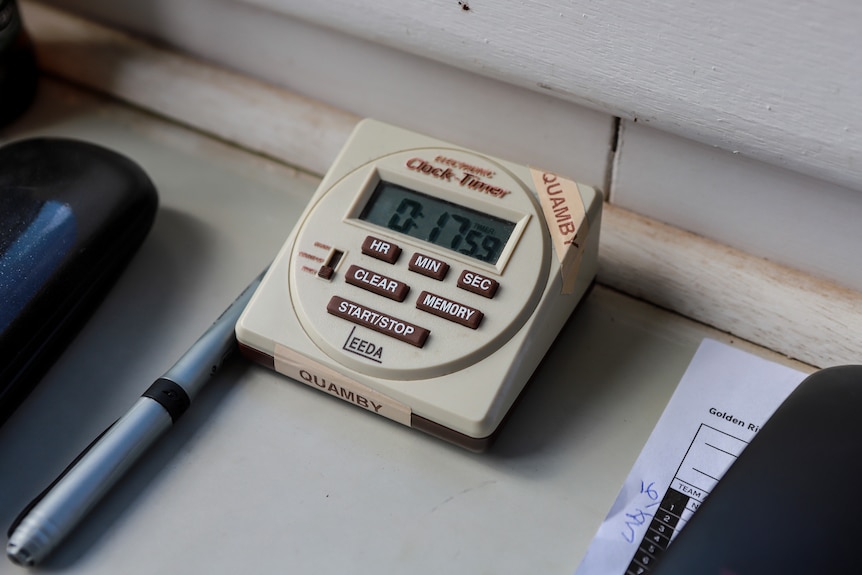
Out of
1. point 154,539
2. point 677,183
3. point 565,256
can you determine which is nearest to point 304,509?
point 154,539

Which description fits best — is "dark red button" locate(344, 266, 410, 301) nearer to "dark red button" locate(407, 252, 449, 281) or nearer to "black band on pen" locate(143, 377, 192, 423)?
"dark red button" locate(407, 252, 449, 281)

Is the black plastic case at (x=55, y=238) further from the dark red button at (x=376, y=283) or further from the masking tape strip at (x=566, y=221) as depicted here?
the masking tape strip at (x=566, y=221)

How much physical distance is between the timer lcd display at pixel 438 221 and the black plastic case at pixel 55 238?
17cm

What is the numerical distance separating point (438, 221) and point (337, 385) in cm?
12

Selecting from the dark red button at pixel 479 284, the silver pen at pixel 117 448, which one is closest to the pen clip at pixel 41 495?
the silver pen at pixel 117 448

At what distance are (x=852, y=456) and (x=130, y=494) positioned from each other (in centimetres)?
37

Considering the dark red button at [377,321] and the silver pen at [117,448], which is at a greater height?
the dark red button at [377,321]

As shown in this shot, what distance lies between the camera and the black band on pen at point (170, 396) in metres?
0.52

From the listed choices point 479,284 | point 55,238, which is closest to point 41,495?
point 55,238

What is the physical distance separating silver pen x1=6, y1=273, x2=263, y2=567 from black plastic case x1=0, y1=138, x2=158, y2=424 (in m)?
0.08

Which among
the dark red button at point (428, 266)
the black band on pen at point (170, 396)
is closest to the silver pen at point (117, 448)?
the black band on pen at point (170, 396)

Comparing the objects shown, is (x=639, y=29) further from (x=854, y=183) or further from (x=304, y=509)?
(x=304, y=509)

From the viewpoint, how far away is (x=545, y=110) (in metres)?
0.60

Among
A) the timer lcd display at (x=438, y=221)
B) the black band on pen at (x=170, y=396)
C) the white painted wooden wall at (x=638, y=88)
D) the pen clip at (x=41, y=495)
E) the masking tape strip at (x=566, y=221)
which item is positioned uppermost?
the white painted wooden wall at (x=638, y=88)
